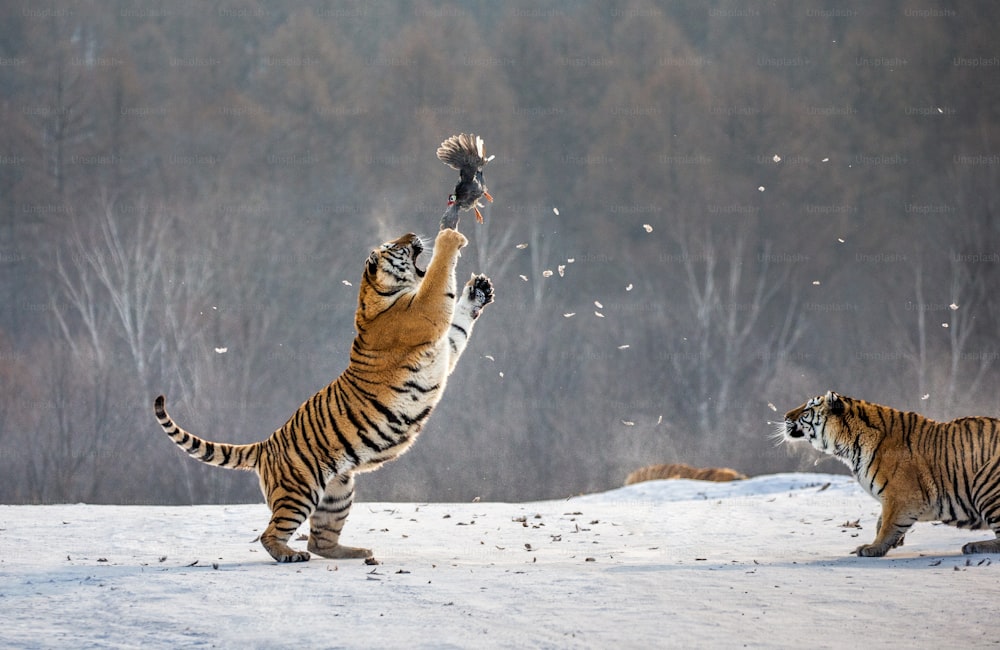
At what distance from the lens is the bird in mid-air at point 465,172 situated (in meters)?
6.16

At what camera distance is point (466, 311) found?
634cm

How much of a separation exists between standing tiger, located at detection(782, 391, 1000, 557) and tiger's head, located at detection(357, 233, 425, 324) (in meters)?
2.77

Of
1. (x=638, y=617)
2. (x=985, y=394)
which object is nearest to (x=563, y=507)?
(x=638, y=617)

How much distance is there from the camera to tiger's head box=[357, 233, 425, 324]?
6.17 metres

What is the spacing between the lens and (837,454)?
23.0 ft

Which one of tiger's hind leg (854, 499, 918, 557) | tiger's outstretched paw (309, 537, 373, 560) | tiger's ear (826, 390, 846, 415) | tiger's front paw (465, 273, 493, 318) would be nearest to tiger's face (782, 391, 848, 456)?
tiger's ear (826, 390, 846, 415)

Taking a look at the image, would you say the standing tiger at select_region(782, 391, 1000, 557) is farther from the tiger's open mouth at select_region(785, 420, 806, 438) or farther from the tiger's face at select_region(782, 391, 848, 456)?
the tiger's open mouth at select_region(785, 420, 806, 438)

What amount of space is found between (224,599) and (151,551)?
2.43 meters

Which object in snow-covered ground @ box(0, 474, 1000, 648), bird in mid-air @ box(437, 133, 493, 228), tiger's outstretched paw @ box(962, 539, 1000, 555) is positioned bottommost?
snow-covered ground @ box(0, 474, 1000, 648)

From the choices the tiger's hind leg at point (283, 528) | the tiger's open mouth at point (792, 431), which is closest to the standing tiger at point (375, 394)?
the tiger's hind leg at point (283, 528)

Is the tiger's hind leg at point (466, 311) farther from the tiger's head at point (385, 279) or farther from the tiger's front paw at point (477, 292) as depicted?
the tiger's head at point (385, 279)

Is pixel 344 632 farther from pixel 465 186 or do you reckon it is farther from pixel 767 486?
pixel 767 486

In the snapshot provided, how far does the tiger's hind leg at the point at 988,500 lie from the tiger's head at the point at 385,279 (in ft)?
10.7

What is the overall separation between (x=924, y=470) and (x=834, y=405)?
26.9 inches
